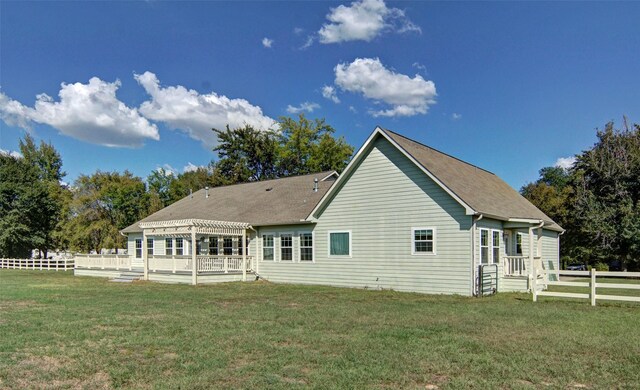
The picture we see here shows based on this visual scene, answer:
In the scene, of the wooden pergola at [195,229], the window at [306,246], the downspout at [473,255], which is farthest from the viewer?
the window at [306,246]

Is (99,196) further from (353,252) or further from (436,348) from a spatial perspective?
(436,348)

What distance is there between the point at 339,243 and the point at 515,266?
6.84 meters

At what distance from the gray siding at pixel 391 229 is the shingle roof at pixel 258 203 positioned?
93.5 inches

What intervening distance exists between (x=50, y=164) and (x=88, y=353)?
62.2m

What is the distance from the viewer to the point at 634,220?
28.7 metres

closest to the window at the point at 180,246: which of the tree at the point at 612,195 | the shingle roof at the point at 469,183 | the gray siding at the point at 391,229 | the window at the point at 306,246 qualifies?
the window at the point at 306,246

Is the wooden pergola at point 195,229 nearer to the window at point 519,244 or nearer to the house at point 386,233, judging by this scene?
the house at point 386,233

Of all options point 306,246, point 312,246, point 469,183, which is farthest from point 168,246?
point 469,183

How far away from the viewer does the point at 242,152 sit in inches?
1800

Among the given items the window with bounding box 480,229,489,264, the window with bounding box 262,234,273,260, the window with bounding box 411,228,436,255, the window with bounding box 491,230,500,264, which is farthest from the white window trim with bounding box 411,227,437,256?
the window with bounding box 262,234,273,260

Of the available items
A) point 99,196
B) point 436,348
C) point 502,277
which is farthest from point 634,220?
point 99,196

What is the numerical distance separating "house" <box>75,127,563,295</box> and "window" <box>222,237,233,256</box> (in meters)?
0.05

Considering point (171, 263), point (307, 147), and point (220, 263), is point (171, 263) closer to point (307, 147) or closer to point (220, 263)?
point (220, 263)

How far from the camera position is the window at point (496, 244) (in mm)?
16062
